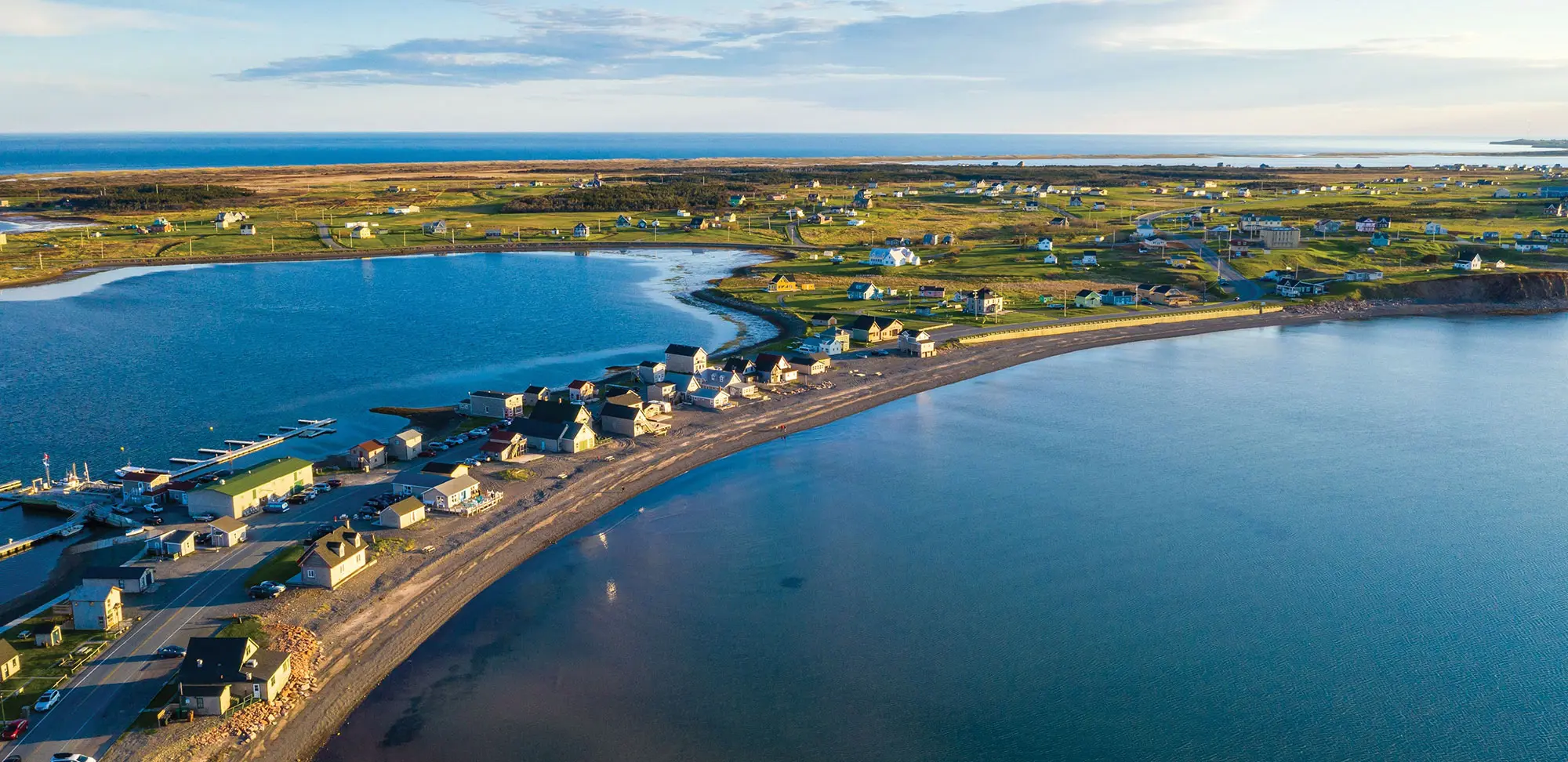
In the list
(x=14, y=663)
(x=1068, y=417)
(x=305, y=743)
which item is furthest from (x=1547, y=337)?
(x=14, y=663)

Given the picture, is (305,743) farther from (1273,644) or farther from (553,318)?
(553,318)

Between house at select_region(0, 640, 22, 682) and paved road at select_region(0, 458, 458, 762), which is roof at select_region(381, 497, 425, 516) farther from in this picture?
house at select_region(0, 640, 22, 682)

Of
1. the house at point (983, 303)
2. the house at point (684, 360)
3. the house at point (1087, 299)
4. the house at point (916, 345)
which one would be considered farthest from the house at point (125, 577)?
the house at point (1087, 299)

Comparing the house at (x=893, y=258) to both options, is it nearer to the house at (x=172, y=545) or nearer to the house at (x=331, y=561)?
the house at (x=331, y=561)

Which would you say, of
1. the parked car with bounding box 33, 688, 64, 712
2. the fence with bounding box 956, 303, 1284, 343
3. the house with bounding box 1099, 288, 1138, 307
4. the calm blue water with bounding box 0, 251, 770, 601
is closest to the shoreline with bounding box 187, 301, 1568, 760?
the fence with bounding box 956, 303, 1284, 343

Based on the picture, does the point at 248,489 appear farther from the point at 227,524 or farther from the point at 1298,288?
the point at 1298,288

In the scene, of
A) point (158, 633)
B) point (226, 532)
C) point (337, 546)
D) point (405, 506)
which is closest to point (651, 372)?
point (405, 506)
